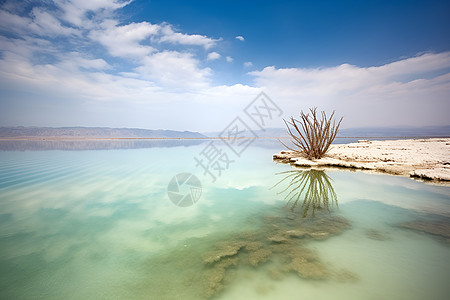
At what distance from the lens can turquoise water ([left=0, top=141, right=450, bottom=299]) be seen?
1474 millimetres

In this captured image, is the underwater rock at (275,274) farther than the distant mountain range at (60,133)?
No

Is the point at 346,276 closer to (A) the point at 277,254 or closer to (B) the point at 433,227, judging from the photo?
(A) the point at 277,254

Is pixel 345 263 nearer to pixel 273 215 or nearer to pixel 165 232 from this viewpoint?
pixel 273 215

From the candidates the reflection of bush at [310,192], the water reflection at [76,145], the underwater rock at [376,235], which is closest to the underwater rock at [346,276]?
the underwater rock at [376,235]

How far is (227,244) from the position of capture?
2.11m

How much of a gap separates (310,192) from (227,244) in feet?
8.30

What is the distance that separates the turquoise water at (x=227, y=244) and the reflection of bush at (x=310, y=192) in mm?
54

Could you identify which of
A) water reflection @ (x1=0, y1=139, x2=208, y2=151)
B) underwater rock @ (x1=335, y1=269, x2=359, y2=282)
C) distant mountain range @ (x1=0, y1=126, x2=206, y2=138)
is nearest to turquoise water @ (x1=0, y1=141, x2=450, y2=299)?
underwater rock @ (x1=335, y1=269, x2=359, y2=282)

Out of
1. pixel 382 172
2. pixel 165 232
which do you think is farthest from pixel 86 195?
pixel 382 172

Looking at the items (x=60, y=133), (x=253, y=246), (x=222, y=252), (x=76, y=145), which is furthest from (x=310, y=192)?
(x=60, y=133)

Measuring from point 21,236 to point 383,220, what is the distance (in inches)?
187

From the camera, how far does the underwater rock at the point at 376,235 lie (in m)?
2.16

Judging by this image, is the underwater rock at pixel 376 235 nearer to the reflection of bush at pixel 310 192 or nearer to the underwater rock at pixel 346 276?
the reflection of bush at pixel 310 192

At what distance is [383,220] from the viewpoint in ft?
8.62
